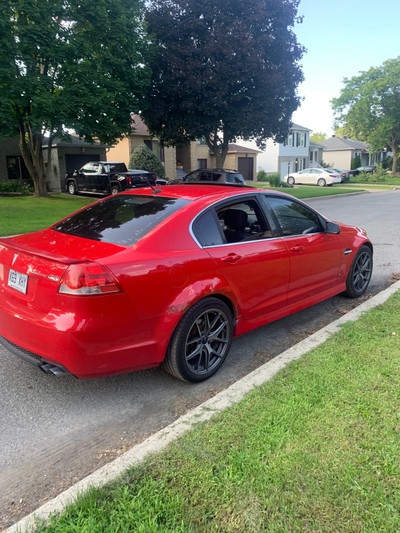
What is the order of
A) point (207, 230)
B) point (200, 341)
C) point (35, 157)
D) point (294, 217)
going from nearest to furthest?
point (200, 341) < point (207, 230) < point (294, 217) < point (35, 157)

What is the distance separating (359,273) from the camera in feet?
18.4

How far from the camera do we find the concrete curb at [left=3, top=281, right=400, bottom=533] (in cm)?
211

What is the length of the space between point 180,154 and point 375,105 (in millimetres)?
27282

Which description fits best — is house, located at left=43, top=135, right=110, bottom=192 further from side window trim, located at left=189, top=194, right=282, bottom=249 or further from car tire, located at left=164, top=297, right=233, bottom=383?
car tire, located at left=164, top=297, right=233, bottom=383

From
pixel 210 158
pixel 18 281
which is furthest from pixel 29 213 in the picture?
pixel 210 158

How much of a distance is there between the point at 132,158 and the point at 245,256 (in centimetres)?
2748

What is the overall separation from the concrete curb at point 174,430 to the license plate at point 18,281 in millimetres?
1439

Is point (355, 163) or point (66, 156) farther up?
point (355, 163)

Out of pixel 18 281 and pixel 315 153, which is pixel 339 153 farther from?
pixel 18 281

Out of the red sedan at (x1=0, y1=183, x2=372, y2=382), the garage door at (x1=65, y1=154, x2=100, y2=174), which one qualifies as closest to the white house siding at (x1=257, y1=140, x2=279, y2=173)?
the garage door at (x1=65, y1=154, x2=100, y2=174)

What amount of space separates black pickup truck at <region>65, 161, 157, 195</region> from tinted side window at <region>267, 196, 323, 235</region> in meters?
16.8

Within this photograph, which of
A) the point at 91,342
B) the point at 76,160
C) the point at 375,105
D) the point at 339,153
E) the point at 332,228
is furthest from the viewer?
the point at 339,153

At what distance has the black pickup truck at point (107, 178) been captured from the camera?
2148cm

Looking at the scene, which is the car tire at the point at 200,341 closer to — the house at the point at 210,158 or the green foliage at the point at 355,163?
the house at the point at 210,158
